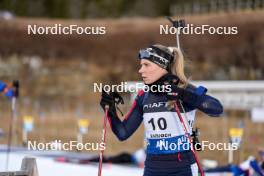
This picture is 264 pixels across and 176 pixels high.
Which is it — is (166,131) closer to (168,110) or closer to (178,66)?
(168,110)

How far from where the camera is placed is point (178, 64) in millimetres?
4395

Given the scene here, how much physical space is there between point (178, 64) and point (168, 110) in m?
0.36

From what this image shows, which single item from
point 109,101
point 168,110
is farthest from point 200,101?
point 109,101

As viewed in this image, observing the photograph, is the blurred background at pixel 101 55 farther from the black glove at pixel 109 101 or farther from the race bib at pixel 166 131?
the race bib at pixel 166 131

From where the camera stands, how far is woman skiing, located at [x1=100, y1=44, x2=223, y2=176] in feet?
13.8

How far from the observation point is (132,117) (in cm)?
450

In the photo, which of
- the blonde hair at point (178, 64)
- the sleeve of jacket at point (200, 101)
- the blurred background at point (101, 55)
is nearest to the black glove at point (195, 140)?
the sleeve of jacket at point (200, 101)

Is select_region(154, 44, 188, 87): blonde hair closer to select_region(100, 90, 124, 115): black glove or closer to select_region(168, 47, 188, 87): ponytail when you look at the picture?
select_region(168, 47, 188, 87): ponytail

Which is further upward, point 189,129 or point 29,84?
point 29,84

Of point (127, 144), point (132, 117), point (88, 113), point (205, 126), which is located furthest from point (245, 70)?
point (132, 117)

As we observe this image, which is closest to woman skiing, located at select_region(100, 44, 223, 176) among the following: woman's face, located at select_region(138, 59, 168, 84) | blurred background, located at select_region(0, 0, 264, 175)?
woman's face, located at select_region(138, 59, 168, 84)

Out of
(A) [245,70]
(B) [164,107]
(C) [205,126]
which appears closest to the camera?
(B) [164,107]

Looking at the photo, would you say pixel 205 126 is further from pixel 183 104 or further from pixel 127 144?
pixel 183 104

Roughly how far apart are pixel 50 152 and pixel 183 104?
7492 millimetres
